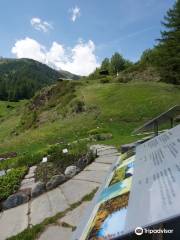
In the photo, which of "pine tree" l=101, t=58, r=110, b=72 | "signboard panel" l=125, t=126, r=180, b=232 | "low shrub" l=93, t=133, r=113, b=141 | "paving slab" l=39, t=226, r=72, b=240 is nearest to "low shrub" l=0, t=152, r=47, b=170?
"paving slab" l=39, t=226, r=72, b=240

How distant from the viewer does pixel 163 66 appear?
1511 inches

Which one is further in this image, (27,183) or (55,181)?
(27,183)

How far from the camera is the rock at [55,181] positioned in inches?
328

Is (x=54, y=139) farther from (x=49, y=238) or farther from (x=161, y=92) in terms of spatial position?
(x=49, y=238)

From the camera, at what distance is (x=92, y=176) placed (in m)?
8.95

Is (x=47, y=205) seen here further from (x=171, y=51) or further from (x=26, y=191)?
(x=171, y=51)

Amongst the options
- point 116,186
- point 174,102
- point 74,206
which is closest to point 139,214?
point 116,186

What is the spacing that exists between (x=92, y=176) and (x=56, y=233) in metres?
3.29

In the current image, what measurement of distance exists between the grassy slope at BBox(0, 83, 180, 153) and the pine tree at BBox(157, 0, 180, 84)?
4744 mm

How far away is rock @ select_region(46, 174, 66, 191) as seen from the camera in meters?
8.34

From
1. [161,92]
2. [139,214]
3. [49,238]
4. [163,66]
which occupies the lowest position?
[49,238]

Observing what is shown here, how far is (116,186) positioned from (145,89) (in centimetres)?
2928

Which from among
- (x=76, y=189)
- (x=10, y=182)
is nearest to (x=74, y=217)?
(x=76, y=189)

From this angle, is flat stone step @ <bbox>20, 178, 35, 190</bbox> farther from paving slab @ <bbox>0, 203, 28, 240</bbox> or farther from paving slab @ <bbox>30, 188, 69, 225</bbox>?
paving slab @ <bbox>0, 203, 28, 240</bbox>
